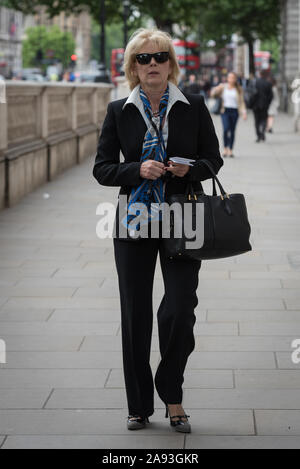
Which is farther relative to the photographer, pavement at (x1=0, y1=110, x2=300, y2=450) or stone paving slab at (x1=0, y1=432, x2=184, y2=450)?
pavement at (x1=0, y1=110, x2=300, y2=450)

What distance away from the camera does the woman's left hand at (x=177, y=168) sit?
433 centimetres

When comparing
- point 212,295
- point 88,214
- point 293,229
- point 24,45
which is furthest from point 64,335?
point 24,45

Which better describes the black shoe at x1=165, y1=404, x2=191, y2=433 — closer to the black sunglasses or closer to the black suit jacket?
the black suit jacket

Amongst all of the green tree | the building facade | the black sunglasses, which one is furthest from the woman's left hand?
the green tree

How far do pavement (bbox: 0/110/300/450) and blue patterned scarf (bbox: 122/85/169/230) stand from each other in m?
0.98

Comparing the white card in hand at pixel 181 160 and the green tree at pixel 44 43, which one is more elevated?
the green tree at pixel 44 43

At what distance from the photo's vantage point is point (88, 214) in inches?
483

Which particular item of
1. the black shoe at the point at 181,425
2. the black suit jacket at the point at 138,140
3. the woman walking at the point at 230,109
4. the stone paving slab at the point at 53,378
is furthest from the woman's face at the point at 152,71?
the woman walking at the point at 230,109

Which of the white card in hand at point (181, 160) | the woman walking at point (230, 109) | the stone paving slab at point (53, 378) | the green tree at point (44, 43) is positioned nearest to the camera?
the white card in hand at point (181, 160)

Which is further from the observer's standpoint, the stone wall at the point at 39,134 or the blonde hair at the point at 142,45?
the stone wall at the point at 39,134

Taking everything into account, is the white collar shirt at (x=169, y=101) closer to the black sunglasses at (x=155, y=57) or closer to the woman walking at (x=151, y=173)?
the woman walking at (x=151, y=173)

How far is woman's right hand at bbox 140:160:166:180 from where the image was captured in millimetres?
4305

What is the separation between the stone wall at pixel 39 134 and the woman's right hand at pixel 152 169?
26.5 ft

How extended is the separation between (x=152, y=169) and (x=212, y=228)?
1.17 feet
